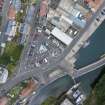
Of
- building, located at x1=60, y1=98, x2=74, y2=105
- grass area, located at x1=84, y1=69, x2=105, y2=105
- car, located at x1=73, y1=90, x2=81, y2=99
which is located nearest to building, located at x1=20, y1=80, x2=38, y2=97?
building, located at x1=60, y1=98, x2=74, y2=105

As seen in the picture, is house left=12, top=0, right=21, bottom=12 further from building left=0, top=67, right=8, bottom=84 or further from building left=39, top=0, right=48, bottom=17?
building left=0, top=67, right=8, bottom=84

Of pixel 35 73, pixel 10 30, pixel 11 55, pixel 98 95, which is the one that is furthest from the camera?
pixel 10 30

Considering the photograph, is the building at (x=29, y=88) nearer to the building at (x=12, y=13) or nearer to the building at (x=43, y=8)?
the building at (x=12, y=13)

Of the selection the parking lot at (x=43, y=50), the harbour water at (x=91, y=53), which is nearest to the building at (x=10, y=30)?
the parking lot at (x=43, y=50)

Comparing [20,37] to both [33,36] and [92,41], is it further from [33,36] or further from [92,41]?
[92,41]

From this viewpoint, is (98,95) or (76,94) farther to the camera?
(76,94)

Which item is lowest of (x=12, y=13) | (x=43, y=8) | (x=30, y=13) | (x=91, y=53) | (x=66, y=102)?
(x=66, y=102)

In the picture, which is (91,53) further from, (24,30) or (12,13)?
(12,13)

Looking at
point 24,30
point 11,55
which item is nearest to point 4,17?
point 24,30
